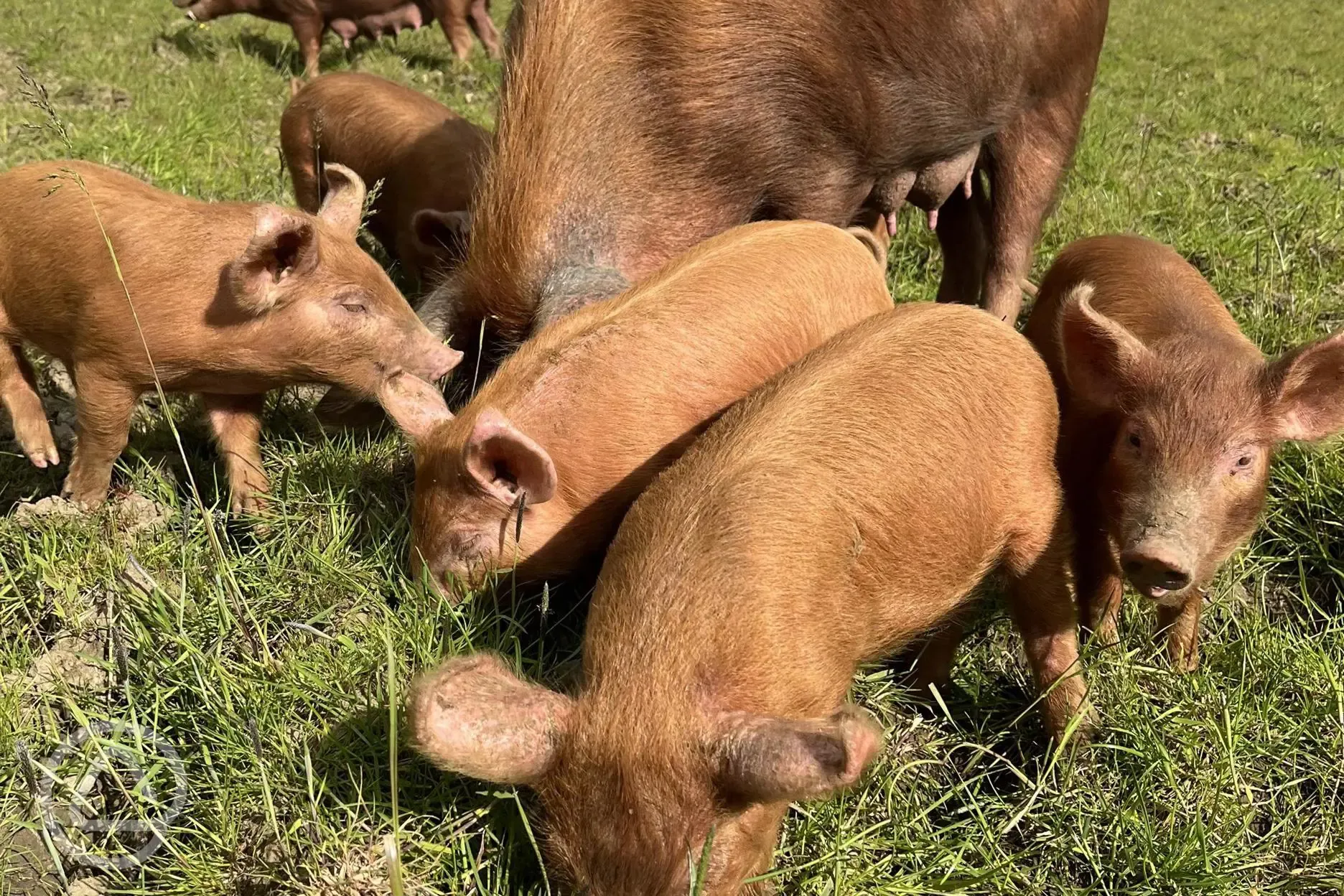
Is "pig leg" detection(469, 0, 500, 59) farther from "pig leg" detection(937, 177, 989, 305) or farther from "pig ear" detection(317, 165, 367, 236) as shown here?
"pig ear" detection(317, 165, 367, 236)

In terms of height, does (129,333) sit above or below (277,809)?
above

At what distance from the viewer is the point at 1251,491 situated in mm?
2627

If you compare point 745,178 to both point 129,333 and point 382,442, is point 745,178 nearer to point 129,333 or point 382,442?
point 382,442

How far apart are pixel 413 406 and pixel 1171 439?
185 cm

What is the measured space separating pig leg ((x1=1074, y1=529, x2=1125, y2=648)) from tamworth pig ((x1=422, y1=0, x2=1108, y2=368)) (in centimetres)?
137

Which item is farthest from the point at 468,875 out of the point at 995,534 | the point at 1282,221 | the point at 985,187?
the point at 1282,221

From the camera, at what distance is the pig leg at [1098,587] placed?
2850 mm

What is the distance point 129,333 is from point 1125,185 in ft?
15.7

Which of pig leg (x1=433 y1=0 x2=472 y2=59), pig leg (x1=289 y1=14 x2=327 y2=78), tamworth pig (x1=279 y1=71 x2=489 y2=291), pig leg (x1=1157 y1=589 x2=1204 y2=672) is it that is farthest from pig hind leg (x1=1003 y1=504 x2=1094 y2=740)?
pig leg (x1=433 y1=0 x2=472 y2=59)

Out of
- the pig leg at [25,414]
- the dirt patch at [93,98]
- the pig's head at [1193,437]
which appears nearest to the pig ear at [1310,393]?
the pig's head at [1193,437]

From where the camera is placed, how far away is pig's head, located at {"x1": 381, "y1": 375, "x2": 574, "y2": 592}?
8.07 feet

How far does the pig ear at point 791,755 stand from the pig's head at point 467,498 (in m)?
0.81

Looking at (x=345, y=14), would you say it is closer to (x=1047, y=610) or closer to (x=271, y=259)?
(x=271, y=259)

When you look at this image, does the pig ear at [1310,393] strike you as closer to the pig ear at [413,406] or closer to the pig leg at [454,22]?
the pig ear at [413,406]
